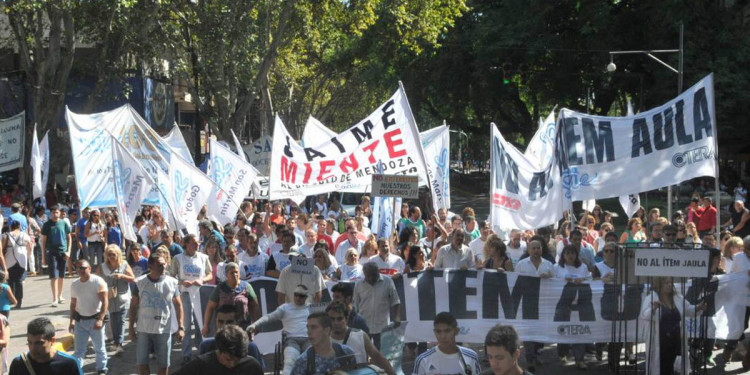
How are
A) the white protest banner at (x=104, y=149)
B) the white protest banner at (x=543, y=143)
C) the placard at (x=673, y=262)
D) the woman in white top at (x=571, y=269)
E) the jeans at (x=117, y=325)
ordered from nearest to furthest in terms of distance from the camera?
1. the placard at (x=673, y=262)
2. the woman in white top at (x=571, y=269)
3. the jeans at (x=117, y=325)
4. the white protest banner at (x=104, y=149)
5. the white protest banner at (x=543, y=143)

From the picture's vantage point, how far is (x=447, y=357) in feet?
22.9

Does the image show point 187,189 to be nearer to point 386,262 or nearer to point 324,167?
point 324,167

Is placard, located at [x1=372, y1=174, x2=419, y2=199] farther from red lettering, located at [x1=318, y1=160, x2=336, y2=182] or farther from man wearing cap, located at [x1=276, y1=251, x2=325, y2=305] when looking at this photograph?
man wearing cap, located at [x1=276, y1=251, x2=325, y2=305]

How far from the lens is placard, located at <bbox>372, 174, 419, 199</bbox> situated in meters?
12.7

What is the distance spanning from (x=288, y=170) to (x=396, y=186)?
2.38 m

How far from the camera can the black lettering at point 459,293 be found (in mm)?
11148

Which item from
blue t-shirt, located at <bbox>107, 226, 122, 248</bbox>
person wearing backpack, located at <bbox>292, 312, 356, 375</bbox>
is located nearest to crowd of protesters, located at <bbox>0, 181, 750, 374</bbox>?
person wearing backpack, located at <bbox>292, 312, 356, 375</bbox>

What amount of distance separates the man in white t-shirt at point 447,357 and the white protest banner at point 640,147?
640 centimetres

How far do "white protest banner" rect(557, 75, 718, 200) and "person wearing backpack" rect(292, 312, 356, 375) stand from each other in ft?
22.2

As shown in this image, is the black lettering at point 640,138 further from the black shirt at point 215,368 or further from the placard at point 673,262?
the black shirt at point 215,368

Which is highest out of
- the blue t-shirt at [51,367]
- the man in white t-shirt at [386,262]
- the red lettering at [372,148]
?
the red lettering at [372,148]

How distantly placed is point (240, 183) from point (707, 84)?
25.9 feet

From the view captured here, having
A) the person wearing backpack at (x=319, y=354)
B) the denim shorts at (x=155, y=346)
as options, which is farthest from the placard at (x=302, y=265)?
the person wearing backpack at (x=319, y=354)

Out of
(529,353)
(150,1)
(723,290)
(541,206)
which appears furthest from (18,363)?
(150,1)
